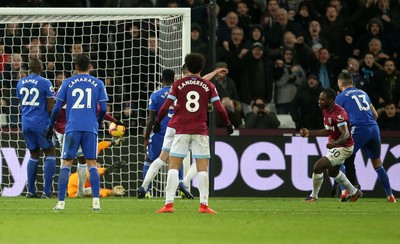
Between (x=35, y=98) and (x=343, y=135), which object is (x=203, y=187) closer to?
(x=343, y=135)

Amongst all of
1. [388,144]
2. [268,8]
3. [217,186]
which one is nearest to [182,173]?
[217,186]

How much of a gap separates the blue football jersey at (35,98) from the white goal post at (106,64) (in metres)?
1.86

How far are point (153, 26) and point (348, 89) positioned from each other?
17.1ft

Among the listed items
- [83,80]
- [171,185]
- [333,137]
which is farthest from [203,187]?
[333,137]

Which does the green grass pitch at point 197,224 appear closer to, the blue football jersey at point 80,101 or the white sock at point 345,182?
the blue football jersey at point 80,101

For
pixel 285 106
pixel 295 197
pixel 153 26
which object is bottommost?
pixel 295 197

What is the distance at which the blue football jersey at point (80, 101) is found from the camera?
13.4 metres

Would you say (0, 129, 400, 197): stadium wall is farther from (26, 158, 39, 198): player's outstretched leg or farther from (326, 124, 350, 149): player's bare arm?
(326, 124, 350, 149): player's bare arm

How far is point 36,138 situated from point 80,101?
432 cm

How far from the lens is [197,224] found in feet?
36.8

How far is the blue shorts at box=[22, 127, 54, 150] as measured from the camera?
1744cm

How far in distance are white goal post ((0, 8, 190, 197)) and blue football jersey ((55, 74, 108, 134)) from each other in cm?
562

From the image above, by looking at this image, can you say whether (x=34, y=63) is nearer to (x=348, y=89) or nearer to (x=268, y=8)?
(x=348, y=89)

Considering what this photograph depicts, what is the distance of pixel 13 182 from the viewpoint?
19188 millimetres
